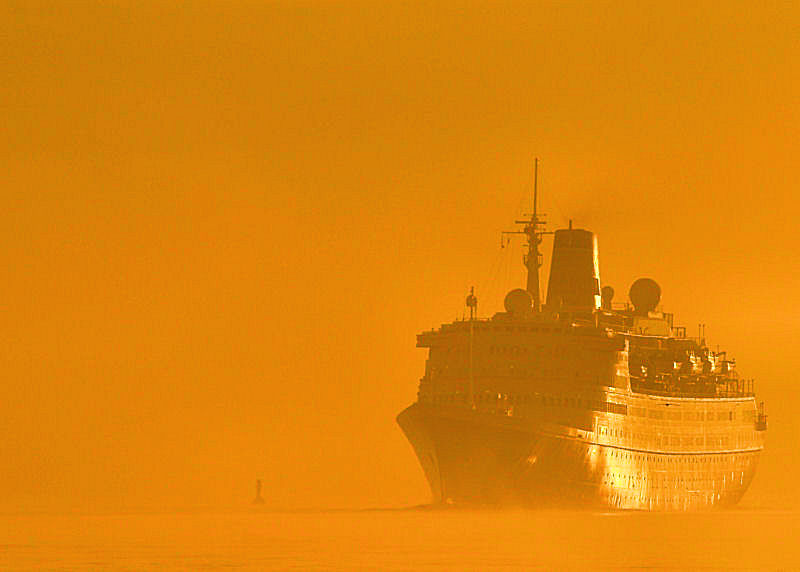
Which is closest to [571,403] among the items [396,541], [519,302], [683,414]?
[519,302]

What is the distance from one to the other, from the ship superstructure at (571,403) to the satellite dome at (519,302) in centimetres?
9

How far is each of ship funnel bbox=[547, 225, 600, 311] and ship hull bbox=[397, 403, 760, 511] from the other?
12986mm

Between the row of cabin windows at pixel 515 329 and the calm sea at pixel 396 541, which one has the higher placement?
the row of cabin windows at pixel 515 329

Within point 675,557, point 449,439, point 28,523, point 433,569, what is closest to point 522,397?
point 449,439

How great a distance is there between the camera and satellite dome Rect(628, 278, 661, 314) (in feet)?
527

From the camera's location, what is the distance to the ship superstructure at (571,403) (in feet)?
445

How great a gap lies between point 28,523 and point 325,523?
1577 centimetres

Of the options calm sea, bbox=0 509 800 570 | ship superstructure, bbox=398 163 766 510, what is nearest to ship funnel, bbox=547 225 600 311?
ship superstructure, bbox=398 163 766 510

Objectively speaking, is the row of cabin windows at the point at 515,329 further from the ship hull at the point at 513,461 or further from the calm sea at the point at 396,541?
the calm sea at the point at 396,541

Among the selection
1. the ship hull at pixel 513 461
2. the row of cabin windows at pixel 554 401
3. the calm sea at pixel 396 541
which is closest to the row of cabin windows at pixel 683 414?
the row of cabin windows at pixel 554 401

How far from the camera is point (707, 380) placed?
6344 inches

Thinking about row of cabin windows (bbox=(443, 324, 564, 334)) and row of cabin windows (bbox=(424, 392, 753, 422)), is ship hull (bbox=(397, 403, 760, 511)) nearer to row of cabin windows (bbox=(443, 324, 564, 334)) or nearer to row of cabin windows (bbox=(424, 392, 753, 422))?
row of cabin windows (bbox=(424, 392, 753, 422))

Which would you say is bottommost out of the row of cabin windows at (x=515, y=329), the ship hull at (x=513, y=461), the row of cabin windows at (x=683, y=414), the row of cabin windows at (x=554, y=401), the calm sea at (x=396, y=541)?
the calm sea at (x=396, y=541)

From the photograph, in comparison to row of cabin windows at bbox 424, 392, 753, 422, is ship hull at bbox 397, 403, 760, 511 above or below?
below
